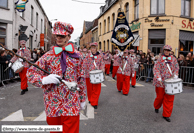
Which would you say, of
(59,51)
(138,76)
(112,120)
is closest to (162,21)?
(138,76)

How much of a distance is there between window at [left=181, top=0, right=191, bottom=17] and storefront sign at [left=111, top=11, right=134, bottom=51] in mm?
10303

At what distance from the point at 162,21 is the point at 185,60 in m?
7.35

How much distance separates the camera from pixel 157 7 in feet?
52.4

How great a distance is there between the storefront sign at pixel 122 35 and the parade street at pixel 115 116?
3.68m

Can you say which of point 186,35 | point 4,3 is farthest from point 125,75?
point 186,35

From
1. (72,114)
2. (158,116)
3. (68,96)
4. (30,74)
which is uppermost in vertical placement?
(30,74)

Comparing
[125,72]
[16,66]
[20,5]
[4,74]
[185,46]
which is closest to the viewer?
Answer: [16,66]

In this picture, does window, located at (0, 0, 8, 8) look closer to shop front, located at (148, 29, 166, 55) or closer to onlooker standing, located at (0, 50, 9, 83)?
onlooker standing, located at (0, 50, 9, 83)

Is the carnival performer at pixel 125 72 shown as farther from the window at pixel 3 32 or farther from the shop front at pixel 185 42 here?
the shop front at pixel 185 42

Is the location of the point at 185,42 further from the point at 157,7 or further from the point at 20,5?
the point at 20,5

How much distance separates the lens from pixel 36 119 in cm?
419

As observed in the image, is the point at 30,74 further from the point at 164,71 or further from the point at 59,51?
the point at 164,71

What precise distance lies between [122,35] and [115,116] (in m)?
5.92

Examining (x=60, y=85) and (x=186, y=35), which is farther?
(x=186, y=35)
